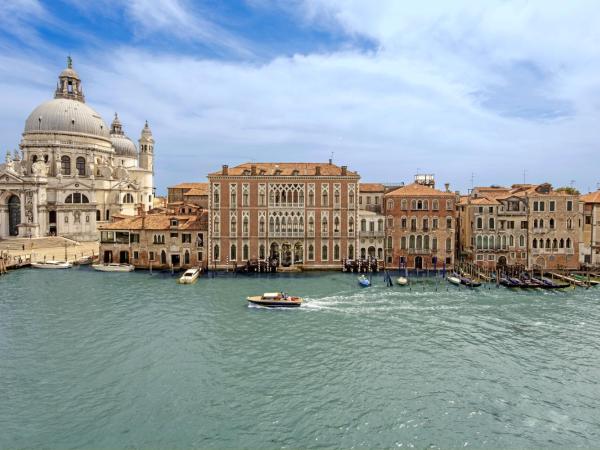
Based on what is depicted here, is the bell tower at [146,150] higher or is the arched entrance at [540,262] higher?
the bell tower at [146,150]

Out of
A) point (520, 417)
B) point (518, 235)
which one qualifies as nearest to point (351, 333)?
point (520, 417)

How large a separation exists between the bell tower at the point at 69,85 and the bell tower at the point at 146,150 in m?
14.0

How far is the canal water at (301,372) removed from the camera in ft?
50.1

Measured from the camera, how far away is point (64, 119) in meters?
76.6

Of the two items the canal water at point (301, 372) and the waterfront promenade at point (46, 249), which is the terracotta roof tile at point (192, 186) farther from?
the canal water at point (301, 372)

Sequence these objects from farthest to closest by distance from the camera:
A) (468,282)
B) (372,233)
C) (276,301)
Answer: (372,233), (468,282), (276,301)

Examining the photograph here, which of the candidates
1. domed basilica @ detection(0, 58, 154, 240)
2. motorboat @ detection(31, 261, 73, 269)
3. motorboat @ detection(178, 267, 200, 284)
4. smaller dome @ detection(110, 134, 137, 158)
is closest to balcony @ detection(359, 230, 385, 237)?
motorboat @ detection(178, 267, 200, 284)

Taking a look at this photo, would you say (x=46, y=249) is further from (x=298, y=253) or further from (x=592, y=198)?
(x=592, y=198)

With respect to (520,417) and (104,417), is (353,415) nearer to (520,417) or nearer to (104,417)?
(520,417)

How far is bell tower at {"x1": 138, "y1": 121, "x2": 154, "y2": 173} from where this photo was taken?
92.4 metres

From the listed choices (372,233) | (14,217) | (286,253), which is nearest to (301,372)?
(286,253)

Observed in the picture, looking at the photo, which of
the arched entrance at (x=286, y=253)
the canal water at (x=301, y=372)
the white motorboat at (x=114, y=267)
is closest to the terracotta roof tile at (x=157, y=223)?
the white motorboat at (x=114, y=267)

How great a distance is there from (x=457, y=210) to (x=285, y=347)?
3621 cm

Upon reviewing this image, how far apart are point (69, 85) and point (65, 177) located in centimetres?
2443
